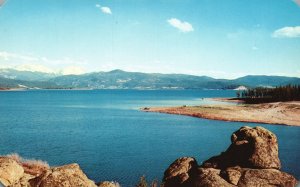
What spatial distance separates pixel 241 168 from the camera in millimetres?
17797

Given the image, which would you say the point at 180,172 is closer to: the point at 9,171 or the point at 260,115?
the point at 9,171

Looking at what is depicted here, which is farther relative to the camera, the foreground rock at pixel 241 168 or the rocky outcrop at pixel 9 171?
the foreground rock at pixel 241 168

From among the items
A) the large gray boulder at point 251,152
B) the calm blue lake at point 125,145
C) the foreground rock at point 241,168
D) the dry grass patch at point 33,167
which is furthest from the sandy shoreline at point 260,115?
the foreground rock at point 241,168

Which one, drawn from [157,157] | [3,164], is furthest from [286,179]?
[157,157]

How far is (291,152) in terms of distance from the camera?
4306 cm

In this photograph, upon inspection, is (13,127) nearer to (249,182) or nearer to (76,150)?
(76,150)

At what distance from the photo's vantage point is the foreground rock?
52.9 feet

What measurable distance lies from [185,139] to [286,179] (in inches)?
1522

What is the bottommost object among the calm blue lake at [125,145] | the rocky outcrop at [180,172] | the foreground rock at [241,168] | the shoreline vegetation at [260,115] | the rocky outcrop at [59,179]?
the calm blue lake at [125,145]

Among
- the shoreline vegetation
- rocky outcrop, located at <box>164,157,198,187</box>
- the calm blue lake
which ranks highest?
rocky outcrop, located at <box>164,157,198,187</box>

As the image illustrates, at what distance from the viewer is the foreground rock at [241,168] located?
16125mm

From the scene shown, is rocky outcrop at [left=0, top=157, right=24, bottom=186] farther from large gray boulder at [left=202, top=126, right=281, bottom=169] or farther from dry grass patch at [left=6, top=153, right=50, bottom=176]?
large gray boulder at [left=202, top=126, right=281, bottom=169]

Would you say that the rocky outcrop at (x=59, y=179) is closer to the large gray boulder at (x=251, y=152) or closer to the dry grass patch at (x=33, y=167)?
the large gray boulder at (x=251, y=152)

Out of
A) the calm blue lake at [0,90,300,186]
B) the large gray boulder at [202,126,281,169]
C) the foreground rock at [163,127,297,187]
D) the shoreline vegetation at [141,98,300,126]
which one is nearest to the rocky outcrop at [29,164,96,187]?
the foreground rock at [163,127,297,187]
